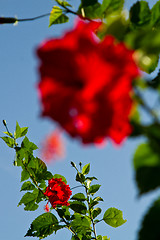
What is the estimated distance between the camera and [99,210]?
240 cm

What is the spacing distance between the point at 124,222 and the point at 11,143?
120cm

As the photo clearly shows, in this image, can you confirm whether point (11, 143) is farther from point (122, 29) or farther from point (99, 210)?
point (122, 29)

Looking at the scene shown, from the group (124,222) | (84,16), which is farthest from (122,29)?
(124,222)

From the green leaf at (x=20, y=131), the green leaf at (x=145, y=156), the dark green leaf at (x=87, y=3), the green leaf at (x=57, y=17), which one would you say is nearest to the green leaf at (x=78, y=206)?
the green leaf at (x=20, y=131)

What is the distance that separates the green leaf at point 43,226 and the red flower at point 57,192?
0.42ft

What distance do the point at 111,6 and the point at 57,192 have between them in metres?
1.60

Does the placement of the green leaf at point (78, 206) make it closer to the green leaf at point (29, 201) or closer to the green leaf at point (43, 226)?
the green leaf at point (43, 226)

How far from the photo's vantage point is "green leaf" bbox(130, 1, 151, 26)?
44.2 inches

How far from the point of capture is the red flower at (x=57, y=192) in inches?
91.6

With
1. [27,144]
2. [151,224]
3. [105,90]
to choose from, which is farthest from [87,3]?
[27,144]

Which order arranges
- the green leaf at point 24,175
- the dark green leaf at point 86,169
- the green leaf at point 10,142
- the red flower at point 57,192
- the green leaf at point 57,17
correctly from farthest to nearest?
the dark green leaf at point 86,169, the green leaf at point 10,142, the green leaf at point 24,175, the red flower at point 57,192, the green leaf at point 57,17

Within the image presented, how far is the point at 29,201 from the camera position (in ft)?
8.14

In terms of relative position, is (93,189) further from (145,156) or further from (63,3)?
(145,156)

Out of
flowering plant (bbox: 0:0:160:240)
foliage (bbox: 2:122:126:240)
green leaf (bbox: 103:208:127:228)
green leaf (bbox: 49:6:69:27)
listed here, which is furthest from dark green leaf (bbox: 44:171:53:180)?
flowering plant (bbox: 0:0:160:240)
